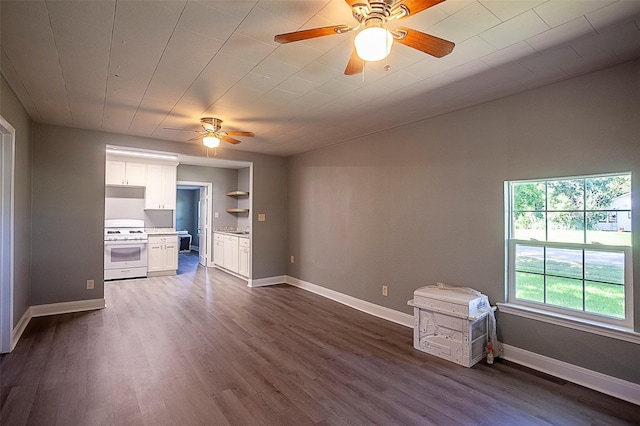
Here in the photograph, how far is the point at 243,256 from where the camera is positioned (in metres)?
6.44

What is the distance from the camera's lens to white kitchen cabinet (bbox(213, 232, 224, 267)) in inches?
293

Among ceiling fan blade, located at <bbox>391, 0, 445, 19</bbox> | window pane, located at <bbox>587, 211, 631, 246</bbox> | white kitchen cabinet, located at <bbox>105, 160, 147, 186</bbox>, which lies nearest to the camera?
ceiling fan blade, located at <bbox>391, 0, 445, 19</bbox>

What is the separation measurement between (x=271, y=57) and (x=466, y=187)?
7.66 ft

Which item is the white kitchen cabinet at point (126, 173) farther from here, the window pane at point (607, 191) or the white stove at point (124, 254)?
the window pane at point (607, 191)

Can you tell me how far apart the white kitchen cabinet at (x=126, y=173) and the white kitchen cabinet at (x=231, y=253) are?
7.07 ft

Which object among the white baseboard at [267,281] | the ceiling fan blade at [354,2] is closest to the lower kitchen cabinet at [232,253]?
the white baseboard at [267,281]

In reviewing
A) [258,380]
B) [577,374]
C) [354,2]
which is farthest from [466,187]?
[258,380]

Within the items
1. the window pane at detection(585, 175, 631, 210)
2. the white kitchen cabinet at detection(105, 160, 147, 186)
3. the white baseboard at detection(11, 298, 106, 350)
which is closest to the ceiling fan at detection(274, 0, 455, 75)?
the window pane at detection(585, 175, 631, 210)

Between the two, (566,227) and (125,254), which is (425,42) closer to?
(566,227)

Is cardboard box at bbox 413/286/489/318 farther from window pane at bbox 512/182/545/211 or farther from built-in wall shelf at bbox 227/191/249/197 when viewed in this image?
built-in wall shelf at bbox 227/191/249/197

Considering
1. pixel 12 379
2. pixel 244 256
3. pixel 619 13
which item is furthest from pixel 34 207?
pixel 619 13

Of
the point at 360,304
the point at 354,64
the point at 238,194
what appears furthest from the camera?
the point at 238,194

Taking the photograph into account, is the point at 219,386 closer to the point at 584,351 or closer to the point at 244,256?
the point at 584,351

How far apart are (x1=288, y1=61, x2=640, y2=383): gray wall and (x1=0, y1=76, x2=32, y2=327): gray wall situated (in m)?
Answer: 3.82
